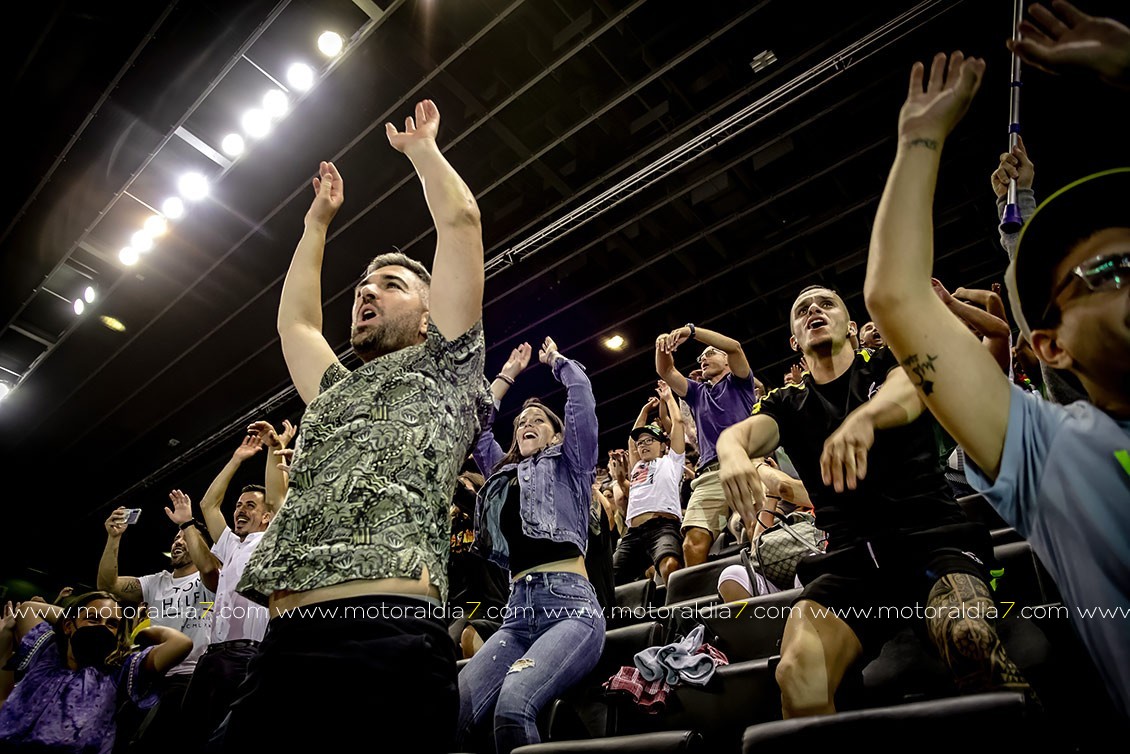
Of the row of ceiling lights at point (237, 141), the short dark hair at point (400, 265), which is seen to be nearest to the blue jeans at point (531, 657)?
the short dark hair at point (400, 265)

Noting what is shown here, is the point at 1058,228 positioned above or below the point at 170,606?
below

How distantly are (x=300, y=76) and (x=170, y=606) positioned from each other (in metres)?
4.58

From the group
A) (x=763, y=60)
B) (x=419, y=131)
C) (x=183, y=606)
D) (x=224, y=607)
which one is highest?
(x=763, y=60)

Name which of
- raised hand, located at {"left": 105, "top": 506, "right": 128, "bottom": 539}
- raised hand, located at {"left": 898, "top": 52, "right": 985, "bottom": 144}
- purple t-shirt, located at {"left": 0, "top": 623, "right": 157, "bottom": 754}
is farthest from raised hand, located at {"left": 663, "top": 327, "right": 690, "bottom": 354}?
raised hand, located at {"left": 105, "top": 506, "right": 128, "bottom": 539}

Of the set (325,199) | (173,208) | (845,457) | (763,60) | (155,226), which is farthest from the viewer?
(155,226)

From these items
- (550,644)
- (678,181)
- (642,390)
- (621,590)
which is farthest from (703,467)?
(642,390)

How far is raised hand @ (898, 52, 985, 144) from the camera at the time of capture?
1.16 m

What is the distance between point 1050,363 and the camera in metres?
1.11

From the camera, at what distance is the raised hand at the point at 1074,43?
49.6 inches

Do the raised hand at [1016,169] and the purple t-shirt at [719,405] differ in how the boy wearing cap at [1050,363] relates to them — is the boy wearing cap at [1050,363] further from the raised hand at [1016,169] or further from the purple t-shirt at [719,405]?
the purple t-shirt at [719,405]

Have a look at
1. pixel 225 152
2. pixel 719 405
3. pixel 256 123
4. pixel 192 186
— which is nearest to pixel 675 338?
pixel 719 405

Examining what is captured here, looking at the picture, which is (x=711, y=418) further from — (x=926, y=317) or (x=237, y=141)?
(x=237, y=141)

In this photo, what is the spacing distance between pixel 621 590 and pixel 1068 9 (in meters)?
3.65

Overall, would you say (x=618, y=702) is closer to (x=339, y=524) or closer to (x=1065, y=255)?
(x=339, y=524)
